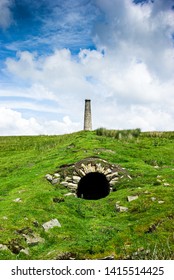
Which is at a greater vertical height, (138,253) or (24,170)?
(24,170)

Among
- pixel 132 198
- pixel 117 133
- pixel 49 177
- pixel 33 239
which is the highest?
pixel 117 133

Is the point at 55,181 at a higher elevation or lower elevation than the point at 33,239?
higher

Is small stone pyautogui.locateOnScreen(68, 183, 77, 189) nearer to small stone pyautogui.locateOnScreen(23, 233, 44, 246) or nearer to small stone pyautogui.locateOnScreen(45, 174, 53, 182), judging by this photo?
small stone pyautogui.locateOnScreen(45, 174, 53, 182)

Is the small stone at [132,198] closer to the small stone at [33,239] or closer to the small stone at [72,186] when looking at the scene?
the small stone at [72,186]

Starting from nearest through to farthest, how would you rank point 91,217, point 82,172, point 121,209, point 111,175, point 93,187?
point 91,217, point 121,209, point 111,175, point 82,172, point 93,187

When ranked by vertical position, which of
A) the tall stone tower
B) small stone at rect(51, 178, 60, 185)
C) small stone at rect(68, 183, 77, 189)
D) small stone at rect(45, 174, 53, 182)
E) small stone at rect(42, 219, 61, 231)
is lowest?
small stone at rect(42, 219, 61, 231)

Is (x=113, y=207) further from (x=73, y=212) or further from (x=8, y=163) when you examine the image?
(x=8, y=163)

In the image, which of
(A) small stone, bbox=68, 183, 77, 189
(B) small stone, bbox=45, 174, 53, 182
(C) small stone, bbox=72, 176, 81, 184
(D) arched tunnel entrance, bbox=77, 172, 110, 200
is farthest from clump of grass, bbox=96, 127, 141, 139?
(A) small stone, bbox=68, 183, 77, 189

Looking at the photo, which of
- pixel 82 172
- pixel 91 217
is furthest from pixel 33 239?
pixel 82 172

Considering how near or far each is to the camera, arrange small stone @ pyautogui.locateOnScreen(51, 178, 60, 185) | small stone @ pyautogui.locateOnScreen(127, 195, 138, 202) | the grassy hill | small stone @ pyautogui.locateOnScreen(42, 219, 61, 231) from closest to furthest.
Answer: the grassy hill, small stone @ pyautogui.locateOnScreen(42, 219, 61, 231), small stone @ pyautogui.locateOnScreen(127, 195, 138, 202), small stone @ pyautogui.locateOnScreen(51, 178, 60, 185)

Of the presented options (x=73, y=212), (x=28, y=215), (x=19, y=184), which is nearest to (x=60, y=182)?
(x=19, y=184)

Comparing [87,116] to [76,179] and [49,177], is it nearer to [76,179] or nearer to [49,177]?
[49,177]

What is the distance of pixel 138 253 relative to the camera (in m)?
13.1

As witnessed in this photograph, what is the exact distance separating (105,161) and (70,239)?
9.12 metres
